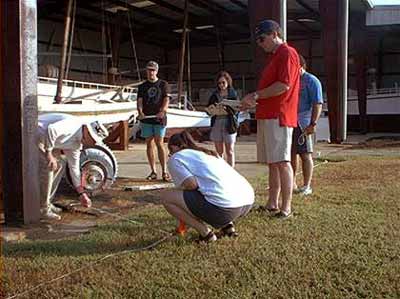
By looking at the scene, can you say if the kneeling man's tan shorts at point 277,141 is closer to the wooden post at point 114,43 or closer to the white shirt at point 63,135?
the white shirt at point 63,135

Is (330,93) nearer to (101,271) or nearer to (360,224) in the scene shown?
(360,224)

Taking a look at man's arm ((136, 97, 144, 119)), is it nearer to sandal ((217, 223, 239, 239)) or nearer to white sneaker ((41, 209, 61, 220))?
white sneaker ((41, 209, 61, 220))

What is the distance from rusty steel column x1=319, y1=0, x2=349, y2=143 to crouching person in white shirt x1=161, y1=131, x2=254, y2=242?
12.2 metres

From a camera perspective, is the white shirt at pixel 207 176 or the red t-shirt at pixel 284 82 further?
the red t-shirt at pixel 284 82

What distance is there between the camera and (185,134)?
4691mm

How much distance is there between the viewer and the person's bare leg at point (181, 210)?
14.5 ft

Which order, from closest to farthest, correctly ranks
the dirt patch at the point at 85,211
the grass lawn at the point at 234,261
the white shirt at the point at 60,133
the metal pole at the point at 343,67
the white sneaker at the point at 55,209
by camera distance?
1. the grass lawn at the point at 234,261
2. the dirt patch at the point at 85,211
3. the white shirt at the point at 60,133
4. the white sneaker at the point at 55,209
5. the metal pole at the point at 343,67

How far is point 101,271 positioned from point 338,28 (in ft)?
46.8

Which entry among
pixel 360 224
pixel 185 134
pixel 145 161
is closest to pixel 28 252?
pixel 185 134

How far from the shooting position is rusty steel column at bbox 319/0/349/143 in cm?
1630

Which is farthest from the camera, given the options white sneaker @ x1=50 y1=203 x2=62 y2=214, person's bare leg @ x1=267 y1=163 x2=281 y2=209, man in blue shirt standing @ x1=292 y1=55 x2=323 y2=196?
man in blue shirt standing @ x1=292 y1=55 x2=323 y2=196

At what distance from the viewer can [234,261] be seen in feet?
13.4

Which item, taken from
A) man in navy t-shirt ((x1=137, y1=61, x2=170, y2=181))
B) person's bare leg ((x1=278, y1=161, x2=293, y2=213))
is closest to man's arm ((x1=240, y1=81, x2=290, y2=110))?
person's bare leg ((x1=278, y1=161, x2=293, y2=213))

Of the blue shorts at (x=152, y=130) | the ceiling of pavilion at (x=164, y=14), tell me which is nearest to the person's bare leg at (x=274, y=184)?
the blue shorts at (x=152, y=130)
